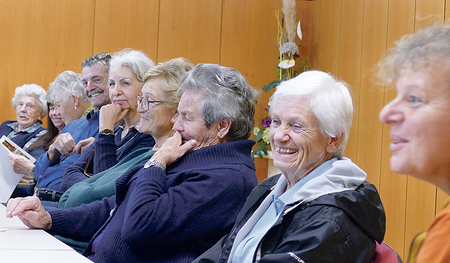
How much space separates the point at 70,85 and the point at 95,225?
2.15 meters

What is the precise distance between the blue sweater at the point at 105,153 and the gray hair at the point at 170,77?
0.31 meters

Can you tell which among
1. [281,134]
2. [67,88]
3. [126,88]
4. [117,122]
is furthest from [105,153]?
[67,88]

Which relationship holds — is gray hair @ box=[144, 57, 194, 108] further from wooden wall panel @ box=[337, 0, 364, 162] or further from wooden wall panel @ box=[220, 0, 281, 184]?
wooden wall panel @ box=[220, 0, 281, 184]

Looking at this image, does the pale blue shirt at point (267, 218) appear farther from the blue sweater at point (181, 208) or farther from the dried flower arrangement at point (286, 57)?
the dried flower arrangement at point (286, 57)

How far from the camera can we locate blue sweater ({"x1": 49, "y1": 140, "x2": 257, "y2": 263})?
1760 millimetres

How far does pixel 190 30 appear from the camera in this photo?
574 centimetres

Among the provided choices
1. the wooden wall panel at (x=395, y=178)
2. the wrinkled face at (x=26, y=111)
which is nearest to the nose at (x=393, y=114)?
the wooden wall panel at (x=395, y=178)

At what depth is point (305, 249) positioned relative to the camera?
129cm

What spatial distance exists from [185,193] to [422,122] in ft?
3.67

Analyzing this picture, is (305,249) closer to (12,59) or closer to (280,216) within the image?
(280,216)

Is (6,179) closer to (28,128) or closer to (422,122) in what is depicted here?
(28,128)

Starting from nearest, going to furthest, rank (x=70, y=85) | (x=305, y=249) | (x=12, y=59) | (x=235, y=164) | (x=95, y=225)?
(x=305, y=249)
(x=235, y=164)
(x=95, y=225)
(x=70, y=85)
(x=12, y=59)

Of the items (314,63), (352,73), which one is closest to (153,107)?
(352,73)

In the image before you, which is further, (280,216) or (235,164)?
(235,164)
